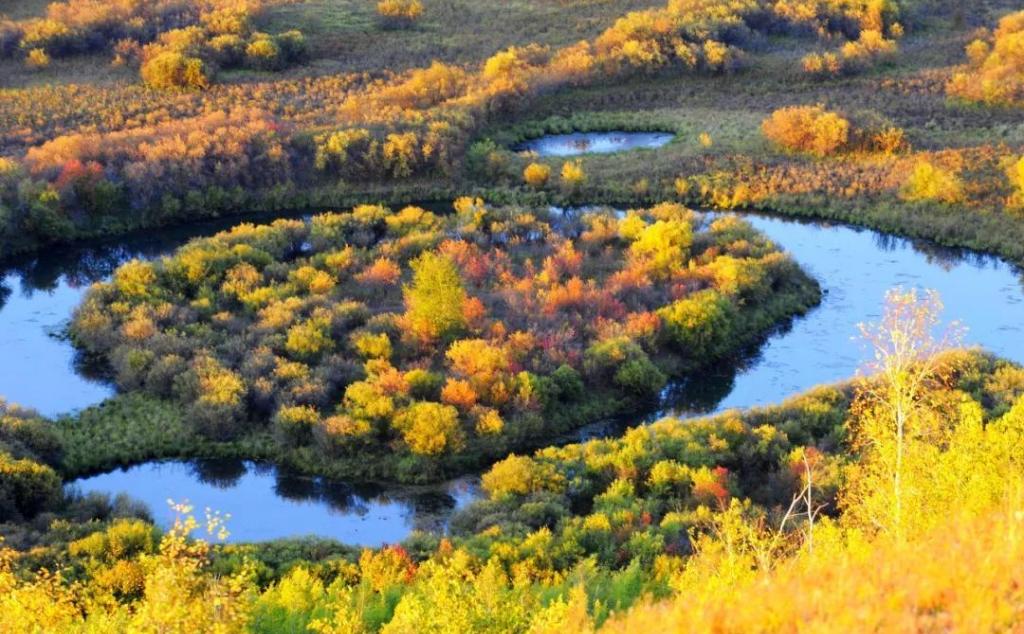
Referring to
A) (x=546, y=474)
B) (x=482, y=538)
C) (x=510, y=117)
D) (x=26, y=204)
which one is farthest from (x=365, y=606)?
(x=510, y=117)

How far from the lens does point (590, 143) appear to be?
6209cm

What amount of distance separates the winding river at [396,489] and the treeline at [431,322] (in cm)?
108

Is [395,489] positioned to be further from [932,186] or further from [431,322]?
[932,186]

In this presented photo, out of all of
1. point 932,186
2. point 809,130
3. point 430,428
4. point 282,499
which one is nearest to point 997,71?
point 809,130

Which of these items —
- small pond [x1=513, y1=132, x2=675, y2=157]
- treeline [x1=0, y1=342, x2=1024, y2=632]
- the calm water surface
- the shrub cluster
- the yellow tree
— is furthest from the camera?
the shrub cluster

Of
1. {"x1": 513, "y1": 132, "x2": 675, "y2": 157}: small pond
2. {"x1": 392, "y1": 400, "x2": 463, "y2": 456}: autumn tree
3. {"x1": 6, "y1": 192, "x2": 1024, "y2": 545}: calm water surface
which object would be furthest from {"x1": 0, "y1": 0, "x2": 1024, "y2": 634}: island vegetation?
{"x1": 513, "y1": 132, "x2": 675, "y2": 157}: small pond

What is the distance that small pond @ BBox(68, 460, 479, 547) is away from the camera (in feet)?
98.8

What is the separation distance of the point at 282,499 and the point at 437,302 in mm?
8445

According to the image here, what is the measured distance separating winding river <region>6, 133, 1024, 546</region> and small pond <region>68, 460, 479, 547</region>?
0.13 feet

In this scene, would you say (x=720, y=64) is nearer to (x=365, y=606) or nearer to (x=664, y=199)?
(x=664, y=199)

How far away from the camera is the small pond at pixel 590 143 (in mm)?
60562

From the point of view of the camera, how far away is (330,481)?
32.1 m

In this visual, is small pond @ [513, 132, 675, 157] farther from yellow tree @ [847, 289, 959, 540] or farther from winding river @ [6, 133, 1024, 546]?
yellow tree @ [847, 289, 959, 540]

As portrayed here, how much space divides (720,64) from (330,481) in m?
46.5
